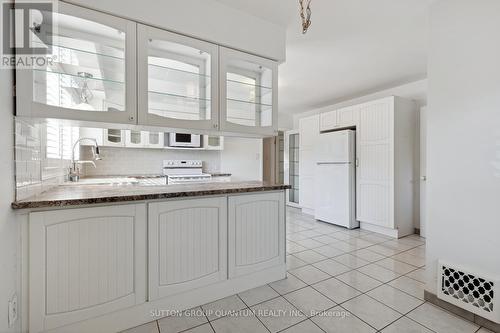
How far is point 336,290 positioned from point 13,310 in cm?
223

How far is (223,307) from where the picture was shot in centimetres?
186

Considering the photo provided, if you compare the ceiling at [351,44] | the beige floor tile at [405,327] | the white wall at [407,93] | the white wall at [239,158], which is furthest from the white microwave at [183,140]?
the beige floor tile at [405,327]

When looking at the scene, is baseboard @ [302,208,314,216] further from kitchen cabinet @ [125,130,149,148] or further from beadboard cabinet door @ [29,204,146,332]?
beadboard cabinet door @ [29,204,146,332]

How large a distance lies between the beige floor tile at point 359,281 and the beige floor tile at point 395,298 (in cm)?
6

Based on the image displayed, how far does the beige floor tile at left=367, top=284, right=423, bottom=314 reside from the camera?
184 centimetres

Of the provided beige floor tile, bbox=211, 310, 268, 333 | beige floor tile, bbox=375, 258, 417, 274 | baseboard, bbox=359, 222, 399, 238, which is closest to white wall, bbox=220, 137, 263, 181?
baseboard, bbox=359, 222, 399, 238

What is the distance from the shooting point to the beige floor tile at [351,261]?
2.62 metres

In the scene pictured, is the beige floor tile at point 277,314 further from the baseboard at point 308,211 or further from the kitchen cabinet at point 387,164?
the baseboard at point 308,211

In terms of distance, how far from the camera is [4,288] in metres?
1.16

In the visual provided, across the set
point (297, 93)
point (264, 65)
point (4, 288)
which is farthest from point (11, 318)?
point (297, 93)

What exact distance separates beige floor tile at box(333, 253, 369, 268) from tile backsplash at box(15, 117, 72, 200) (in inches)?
114

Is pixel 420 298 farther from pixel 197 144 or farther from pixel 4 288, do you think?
pixel 197 144

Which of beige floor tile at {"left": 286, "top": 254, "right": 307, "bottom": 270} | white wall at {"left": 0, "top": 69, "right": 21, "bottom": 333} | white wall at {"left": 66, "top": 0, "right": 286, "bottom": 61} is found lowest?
beige floor tile at {"left": 286, "top": 254, "right": 307, "bottom": 270}

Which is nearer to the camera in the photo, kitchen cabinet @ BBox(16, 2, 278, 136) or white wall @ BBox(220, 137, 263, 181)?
kitchen cabinet @ BBox(16, 2, 278, 136)
